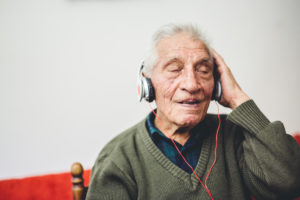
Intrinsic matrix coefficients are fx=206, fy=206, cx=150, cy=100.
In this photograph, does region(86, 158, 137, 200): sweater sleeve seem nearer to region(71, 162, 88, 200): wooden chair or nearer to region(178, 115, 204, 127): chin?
region(71, 162, 88, 200): wooden chair

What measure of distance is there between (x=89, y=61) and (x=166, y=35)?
1.90 ft

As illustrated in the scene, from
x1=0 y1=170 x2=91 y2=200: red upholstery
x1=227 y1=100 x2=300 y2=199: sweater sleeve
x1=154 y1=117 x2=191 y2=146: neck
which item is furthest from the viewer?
A: x1=0 y1=170 x2=91 y2=200: red upholstery

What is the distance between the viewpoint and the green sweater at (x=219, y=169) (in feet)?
2.46

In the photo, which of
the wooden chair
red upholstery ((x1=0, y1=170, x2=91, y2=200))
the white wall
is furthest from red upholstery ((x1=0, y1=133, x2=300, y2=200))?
the wooden chair

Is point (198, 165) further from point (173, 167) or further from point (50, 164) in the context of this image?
point (50, 164)

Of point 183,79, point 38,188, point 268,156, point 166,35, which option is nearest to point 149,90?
point 183,79

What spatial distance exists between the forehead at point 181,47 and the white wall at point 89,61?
18.0 inches

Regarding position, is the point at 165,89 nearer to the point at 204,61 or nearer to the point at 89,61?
the point at 204,61

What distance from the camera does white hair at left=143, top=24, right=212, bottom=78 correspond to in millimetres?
915

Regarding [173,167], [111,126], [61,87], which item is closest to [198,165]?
[173,167]

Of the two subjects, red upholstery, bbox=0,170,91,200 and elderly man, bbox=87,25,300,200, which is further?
red upholstery, bbox=0,170,91,200

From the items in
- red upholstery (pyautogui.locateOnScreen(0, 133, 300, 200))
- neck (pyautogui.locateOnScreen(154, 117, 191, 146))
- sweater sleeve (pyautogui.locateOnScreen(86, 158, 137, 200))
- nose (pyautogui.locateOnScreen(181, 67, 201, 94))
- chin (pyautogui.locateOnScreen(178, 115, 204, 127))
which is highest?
nose (pyautogui.locateOnScreen(181, 67, 201, 94))

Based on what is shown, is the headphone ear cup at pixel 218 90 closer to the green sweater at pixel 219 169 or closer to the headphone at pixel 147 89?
the headphone at pixel 147 89

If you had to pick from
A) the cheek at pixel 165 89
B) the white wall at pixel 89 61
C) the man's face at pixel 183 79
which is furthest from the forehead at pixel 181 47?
the white wall at pixel 89 61
